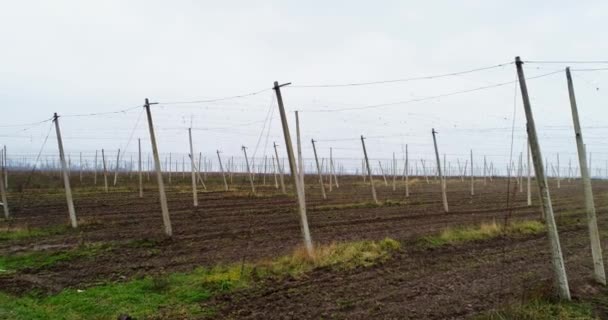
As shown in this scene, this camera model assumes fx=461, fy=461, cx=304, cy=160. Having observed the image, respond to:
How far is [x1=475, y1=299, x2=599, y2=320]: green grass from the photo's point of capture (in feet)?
22.6

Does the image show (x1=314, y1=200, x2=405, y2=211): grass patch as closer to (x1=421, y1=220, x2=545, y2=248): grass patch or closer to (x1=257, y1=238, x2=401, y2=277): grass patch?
(x1=421, y1=220, x2=545, y2=248): grass patch

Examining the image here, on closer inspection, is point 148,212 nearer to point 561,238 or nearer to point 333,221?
point 333,221

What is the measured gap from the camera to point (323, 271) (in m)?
10.2

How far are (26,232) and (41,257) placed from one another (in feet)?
15.9

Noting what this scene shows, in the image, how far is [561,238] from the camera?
14.5 m

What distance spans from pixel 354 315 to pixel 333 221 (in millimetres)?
11950

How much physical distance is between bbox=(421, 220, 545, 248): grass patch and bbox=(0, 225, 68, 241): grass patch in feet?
41.3

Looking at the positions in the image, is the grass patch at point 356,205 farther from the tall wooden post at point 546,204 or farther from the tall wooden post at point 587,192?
the tall wooden post at point 546,204

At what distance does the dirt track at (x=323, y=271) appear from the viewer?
7891 mm

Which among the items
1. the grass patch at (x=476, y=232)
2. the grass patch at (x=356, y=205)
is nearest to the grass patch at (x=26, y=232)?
the grass patch at (x=356, y=205)

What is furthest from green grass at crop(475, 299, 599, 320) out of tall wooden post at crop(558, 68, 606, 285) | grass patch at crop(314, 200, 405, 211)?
grass patch at crop(314, 200, 405, 211)

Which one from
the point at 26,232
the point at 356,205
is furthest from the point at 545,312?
the point at 356,205

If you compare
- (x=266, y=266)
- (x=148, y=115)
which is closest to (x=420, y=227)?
(x=266, y=266)

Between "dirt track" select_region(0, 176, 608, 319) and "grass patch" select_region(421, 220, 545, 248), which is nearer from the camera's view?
"dirt track" select_region(0, 176, 608, 319)
